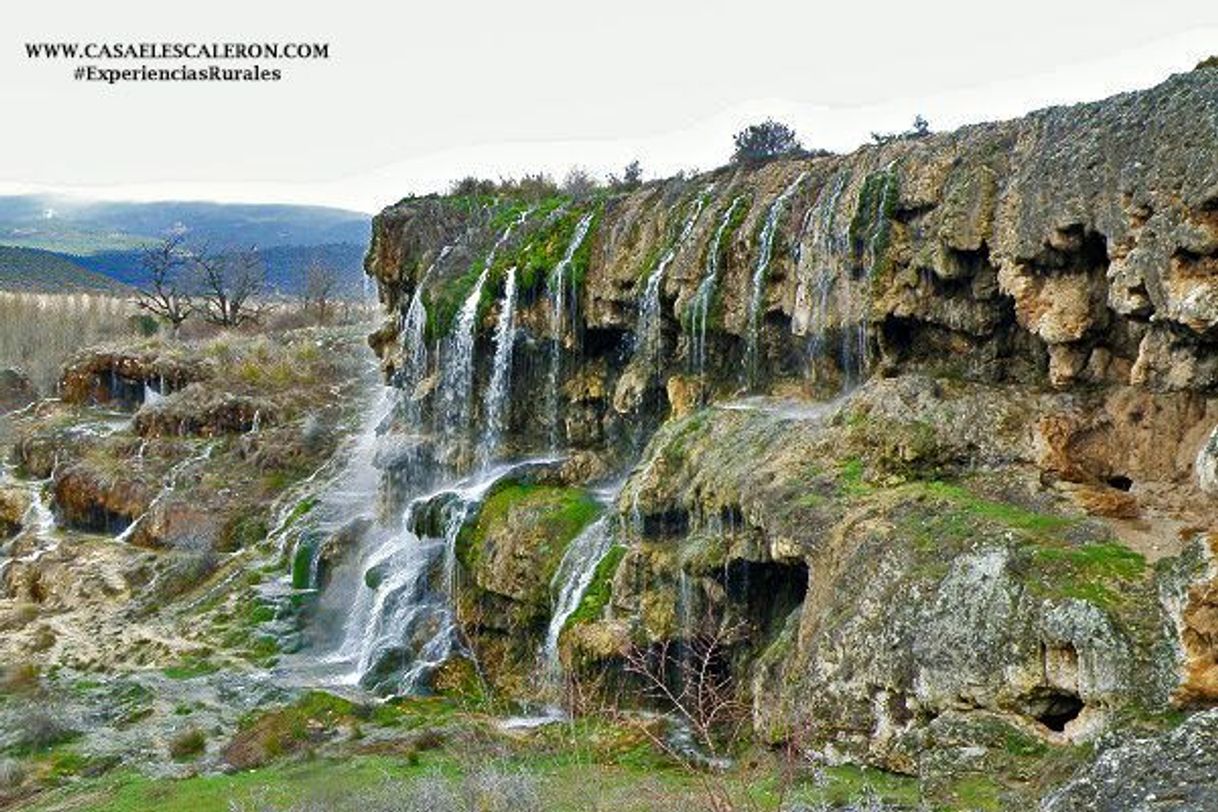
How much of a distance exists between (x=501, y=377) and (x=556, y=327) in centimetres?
227

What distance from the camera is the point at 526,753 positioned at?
61.1 ft

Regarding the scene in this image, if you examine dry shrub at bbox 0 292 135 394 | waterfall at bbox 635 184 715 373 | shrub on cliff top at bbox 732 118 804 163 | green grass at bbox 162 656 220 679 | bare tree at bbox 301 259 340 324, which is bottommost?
green grass at bbox 162 656 220 679

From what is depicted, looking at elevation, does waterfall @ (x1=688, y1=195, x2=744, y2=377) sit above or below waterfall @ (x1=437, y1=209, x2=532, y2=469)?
above

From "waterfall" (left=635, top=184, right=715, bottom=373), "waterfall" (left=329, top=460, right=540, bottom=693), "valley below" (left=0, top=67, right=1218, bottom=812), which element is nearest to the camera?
"valley below" (left=0, top=67, right=1218, bottom=812)

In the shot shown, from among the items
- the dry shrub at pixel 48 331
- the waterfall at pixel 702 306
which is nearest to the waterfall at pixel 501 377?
the waterfall at pixel 702 306

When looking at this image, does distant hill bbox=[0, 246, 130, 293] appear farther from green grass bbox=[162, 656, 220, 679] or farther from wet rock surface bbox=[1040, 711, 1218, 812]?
wet rock surface bbox=[1040, 711, 1218, 812]

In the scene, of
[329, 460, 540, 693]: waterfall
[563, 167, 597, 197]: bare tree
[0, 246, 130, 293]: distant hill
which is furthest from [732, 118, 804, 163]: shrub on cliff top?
[0, 246, 130, 293]: distant hill

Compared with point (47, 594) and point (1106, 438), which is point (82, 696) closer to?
point (47, 594)

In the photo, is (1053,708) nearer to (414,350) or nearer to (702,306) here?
(702,306)

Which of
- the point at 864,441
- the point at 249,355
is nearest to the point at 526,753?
the point at 864,441

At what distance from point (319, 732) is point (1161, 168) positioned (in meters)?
17.8

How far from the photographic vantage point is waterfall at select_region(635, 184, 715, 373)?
29156 mm

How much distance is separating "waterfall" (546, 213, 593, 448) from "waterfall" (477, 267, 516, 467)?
1.24 metres

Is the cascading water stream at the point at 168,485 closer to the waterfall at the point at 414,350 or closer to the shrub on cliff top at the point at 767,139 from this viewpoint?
the waterfall at the point at 414,350
